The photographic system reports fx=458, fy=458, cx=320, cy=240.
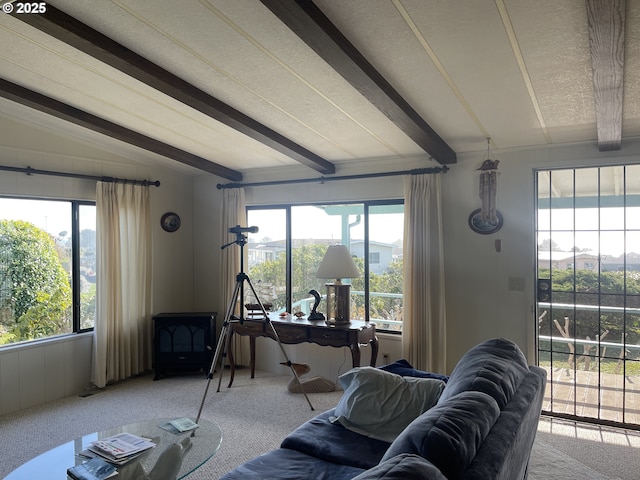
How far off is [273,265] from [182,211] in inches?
51.2

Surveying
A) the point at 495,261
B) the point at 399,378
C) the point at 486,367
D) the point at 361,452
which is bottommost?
the point at 361,452

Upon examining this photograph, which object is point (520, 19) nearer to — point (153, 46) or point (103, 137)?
point (153, 46)

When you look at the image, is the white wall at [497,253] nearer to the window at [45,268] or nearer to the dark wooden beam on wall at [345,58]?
the dark wooden beam on wall at [345,58]

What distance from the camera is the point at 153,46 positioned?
8.35 ft

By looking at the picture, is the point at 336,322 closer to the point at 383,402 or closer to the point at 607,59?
the point at 383,402

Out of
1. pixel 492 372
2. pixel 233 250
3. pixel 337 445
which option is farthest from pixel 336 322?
pixel 492 372

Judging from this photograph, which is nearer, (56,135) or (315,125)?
(315,125)

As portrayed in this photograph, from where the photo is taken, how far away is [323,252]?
4.89m

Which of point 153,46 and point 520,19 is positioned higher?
point 153,46

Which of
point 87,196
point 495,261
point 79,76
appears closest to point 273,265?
point 87,196

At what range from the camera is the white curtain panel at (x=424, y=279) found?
4008 millimetres

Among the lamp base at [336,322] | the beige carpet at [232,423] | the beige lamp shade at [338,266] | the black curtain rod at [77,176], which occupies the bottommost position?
the beige carpet at [232,423]

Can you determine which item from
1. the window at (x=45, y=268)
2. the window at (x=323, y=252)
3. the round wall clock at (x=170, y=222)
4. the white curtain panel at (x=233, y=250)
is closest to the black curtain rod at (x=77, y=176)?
the window at (x=45, y=268)

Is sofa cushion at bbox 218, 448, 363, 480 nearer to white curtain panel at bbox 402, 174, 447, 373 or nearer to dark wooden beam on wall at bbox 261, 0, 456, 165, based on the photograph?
dark wooden beam on wall at bbox 261, 0, 456, 165
